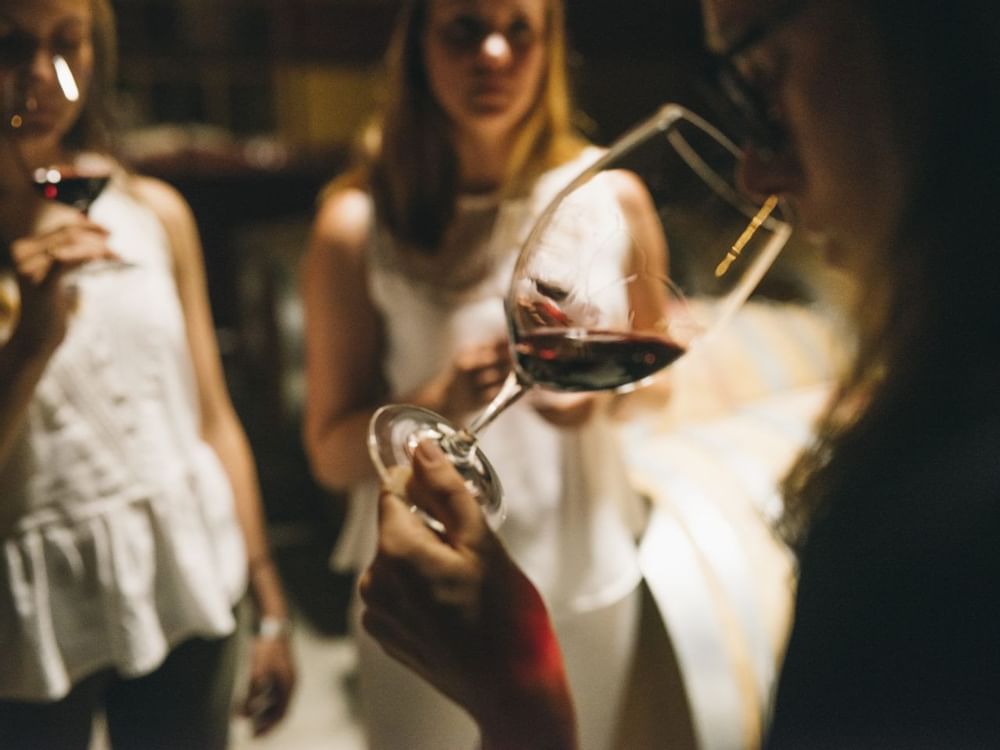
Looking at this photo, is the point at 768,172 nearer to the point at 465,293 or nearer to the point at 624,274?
the point at 624,274

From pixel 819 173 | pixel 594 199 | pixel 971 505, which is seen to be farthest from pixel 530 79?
pixel 971 505

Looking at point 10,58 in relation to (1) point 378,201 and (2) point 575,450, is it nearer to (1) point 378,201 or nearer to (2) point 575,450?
(1) point 378,201

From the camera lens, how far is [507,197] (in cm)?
84

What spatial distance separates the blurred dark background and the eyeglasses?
0.06 m

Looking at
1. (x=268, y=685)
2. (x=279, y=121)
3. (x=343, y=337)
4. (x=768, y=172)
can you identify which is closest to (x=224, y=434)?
(x=343, y=337)

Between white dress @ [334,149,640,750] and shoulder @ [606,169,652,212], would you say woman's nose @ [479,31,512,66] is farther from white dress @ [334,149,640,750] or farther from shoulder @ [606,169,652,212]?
shoulder @ [606,169,652,212]

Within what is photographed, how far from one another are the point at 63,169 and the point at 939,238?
21.7 inches

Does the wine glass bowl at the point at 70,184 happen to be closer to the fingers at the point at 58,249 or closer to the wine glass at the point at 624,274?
the fingers at the point at 58,249

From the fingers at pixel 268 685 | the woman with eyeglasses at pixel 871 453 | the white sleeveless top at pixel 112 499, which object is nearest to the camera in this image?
→ the woman with eyeglasses at pixel 871 453

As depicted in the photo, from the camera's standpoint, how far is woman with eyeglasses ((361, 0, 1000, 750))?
0.40 meters

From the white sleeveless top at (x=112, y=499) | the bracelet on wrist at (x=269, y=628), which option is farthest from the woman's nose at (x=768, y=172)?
the bracelet on wrist at (x=269, y=628)

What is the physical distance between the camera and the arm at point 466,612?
49cm

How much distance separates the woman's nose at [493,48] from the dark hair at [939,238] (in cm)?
40

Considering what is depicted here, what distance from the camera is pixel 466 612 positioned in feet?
1.60
